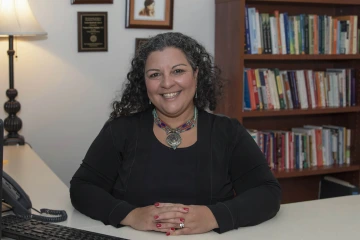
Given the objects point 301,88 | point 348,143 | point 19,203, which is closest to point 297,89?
point 301,88

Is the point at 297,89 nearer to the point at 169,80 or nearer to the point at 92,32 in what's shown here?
the point at 92,32

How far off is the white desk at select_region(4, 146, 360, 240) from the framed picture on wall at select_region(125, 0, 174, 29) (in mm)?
1329

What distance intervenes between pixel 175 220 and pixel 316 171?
7.19 ft

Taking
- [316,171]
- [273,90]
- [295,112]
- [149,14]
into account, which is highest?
[149,14]

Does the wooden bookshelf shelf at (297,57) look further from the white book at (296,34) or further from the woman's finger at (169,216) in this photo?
the woman's finger at (169,216)

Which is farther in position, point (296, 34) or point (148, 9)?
point (296, 34)

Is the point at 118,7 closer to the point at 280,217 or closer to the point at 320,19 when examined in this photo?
the point at 320,19

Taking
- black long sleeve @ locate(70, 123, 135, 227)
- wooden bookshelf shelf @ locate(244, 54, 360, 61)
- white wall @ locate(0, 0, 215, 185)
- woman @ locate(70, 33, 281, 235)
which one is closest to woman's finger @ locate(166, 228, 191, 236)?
black long sleeve @ locate(70, 123, 135, 227)

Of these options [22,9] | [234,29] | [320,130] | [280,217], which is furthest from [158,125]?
[320,130]

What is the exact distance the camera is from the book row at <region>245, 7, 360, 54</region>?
3.24 m

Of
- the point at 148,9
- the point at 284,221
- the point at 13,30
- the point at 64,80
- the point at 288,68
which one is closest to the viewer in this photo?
the point at 284,221

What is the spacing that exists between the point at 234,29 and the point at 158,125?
1.45 m

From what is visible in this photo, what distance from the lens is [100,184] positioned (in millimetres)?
1823

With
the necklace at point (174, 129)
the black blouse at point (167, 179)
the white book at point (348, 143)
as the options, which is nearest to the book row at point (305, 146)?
the white book at point (348, 143)
